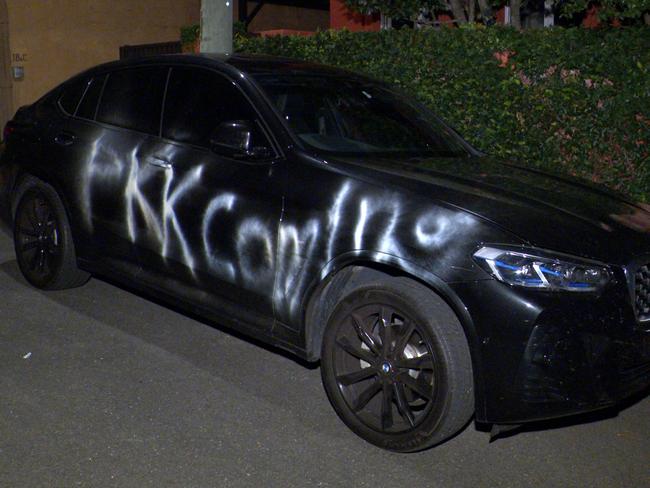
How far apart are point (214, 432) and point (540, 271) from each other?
171 centimetres

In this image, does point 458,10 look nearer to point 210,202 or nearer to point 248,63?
point 248,63

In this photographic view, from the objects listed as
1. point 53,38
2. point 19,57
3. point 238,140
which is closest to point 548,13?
point 238,140

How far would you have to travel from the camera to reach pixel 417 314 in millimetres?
4031

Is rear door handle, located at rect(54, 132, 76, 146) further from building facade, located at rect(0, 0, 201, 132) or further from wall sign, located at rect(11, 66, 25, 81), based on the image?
wall sign, located at rect(11, 66, 25, 81)

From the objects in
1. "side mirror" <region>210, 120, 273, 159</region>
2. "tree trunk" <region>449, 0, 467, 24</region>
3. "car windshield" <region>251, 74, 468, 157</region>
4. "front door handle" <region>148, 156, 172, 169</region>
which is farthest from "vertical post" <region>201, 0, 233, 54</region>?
"side mirror" <region>210, 120, 273, 159</region>

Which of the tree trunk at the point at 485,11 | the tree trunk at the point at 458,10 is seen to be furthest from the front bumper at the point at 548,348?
the tree trunk at the point at 458,10

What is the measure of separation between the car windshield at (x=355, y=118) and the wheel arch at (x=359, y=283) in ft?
2.43

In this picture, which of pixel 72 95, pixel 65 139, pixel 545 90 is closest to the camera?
pixel 65 139

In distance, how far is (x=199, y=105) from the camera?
5.40 metres

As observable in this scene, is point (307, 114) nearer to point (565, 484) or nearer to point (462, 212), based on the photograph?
point (462, 212)

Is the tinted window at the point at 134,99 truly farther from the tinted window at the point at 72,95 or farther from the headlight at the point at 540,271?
the headlight at the point at 540,271

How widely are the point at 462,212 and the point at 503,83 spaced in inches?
177

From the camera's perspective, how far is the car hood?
399 cm

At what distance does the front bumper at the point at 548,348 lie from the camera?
3781mm
